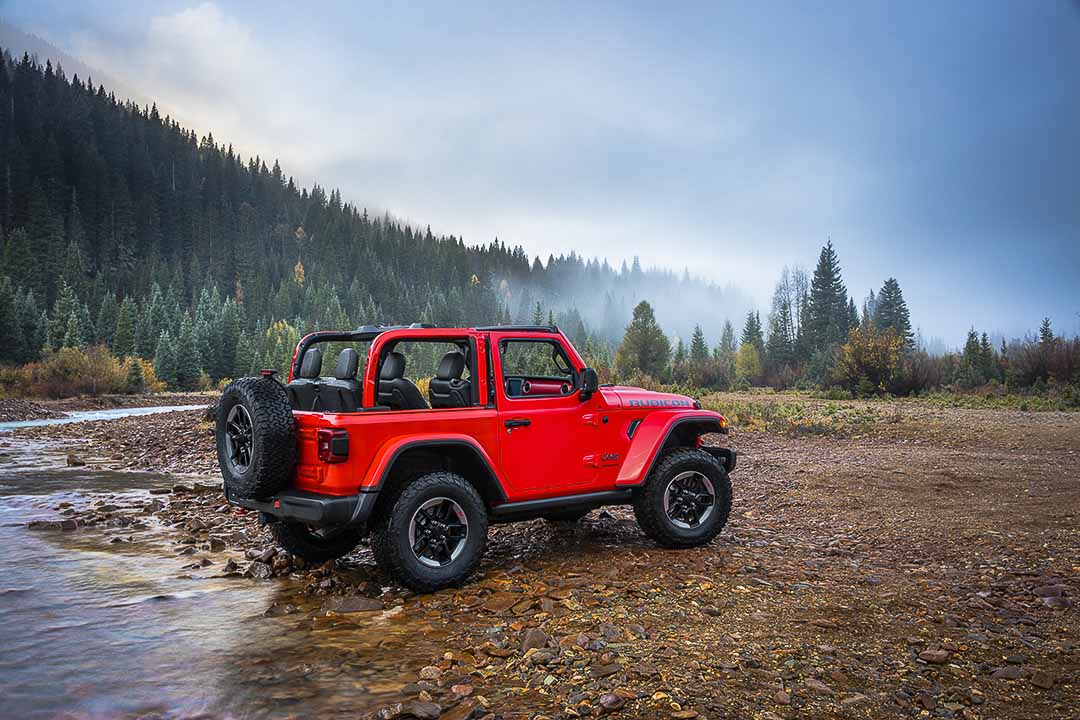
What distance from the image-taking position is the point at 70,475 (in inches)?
518

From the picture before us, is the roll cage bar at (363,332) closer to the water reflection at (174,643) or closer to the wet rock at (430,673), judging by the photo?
the water reflection at (174,643)

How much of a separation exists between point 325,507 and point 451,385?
168 centimetres

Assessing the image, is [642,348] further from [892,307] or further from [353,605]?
[353,605]

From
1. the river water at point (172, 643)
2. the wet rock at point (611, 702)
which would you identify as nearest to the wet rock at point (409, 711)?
the river water at point (172, 643)

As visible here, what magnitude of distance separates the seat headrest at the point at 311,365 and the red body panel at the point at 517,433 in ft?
3.93

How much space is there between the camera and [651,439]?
22.2ft

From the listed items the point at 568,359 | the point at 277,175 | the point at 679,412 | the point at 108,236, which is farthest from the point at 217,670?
the point at 277,175

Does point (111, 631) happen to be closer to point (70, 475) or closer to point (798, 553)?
point (798, 553)

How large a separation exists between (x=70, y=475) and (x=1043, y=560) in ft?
49.5

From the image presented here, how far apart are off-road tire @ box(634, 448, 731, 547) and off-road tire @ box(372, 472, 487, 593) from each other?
5.74 feet

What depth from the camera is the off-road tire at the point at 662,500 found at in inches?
264

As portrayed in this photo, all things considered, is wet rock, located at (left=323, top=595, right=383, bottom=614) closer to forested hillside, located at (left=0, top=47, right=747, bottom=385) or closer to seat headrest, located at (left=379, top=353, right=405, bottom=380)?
seat headrest, located at (left=379, top=353, right=405, bottom=380)

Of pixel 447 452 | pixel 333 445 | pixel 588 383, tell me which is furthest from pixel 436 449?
pixel 588 383

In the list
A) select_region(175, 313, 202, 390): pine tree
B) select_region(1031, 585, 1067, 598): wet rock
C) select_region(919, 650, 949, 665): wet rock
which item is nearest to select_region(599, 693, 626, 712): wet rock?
select_region(919, 650, 949, 665): wet rock
